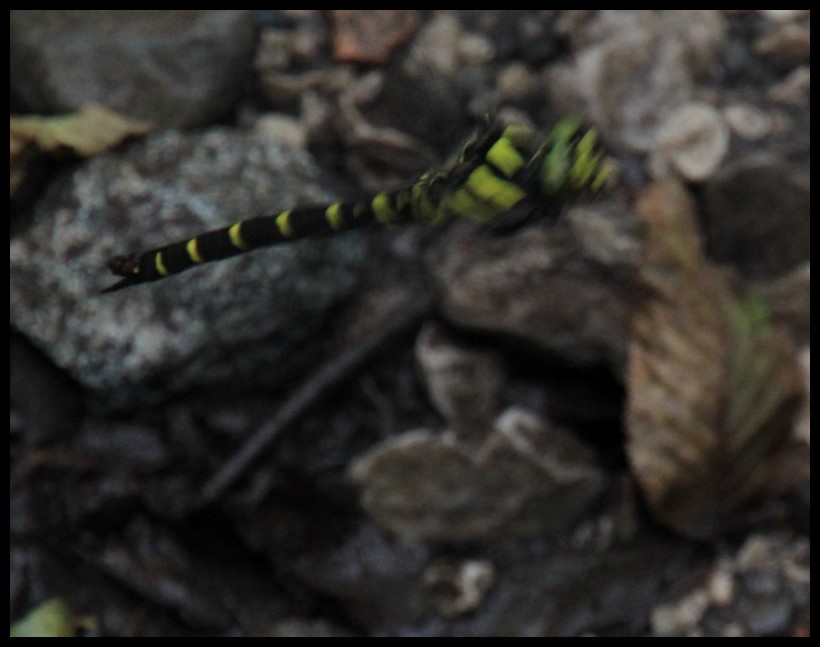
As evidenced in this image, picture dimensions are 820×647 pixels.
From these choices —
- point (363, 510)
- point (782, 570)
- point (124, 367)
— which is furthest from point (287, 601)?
point (782, 570)

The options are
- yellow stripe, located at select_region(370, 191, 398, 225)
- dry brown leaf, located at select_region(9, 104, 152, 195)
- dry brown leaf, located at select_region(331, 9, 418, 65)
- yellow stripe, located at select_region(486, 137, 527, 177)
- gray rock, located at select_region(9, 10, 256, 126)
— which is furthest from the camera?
dry brown leaf, located at select_region(331, 9, 418, 65)

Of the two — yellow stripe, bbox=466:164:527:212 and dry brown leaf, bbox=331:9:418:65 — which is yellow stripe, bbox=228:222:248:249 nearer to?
yellow stripe, bbox=466:164:527:212

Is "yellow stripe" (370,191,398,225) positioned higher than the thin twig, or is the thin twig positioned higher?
"yellow stripe" (370,191,398,225)

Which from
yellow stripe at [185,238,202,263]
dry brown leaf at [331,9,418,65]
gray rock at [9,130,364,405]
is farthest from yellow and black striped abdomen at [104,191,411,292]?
dry brown leaf at [331,9,418,65]

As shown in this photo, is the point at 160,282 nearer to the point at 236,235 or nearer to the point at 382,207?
the point at 236,235

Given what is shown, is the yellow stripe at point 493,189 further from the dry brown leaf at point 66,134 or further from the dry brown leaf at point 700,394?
the dry brown leaf at point 66,134

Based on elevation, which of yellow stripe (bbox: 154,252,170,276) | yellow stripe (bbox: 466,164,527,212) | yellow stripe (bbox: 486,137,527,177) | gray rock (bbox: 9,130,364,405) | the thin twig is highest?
yellow stripe (bbox: 486,137,527,177)

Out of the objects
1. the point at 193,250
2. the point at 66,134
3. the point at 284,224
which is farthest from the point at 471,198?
the point at 66,134
